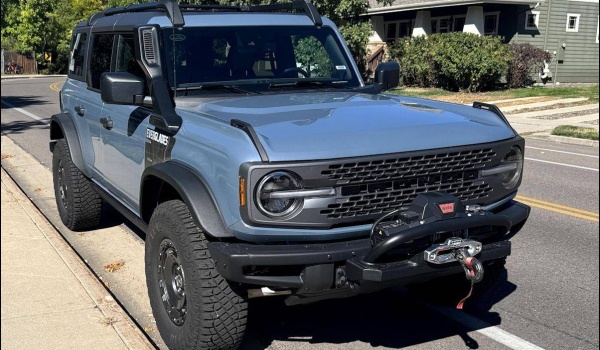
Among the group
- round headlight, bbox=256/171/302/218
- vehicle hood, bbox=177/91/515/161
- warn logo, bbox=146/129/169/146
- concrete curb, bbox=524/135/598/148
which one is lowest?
concrete curb, bbox=524/135/598/148

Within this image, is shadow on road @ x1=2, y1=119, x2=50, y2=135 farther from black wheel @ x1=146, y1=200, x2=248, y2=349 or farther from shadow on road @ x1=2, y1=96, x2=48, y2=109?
black wheel @ x1=146, y1=200, x2=248, y2=349

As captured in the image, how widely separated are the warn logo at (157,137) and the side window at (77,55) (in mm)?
2292

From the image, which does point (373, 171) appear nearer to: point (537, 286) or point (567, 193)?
point (537, 286)

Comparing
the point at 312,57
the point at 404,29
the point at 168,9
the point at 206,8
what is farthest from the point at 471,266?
the point at 404,29

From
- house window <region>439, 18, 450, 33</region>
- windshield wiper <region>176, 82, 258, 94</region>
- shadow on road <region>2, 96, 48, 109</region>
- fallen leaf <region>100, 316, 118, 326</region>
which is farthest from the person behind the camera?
house window <region>439, 18, 450, 33</region>

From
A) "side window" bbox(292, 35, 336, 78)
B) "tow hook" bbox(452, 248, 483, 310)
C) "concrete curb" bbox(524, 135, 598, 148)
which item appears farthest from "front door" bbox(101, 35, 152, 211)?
"concrete curb" bbox(524, 135, 598, 148)

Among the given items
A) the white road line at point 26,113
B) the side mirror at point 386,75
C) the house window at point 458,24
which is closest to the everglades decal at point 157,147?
the side mirror at point 386,75

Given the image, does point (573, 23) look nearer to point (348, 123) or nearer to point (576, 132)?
point (576, 132)

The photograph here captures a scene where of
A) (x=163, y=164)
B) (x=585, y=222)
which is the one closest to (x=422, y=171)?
(x=163, y=164)

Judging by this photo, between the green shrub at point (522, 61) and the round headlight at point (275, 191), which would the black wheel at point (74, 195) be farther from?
the green shrub at point (522, 61)

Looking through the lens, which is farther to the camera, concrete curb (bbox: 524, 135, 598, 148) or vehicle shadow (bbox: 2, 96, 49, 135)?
vehicle shadow (bbox: 2, 96, 49, 135)

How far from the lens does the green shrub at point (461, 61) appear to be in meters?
25.2

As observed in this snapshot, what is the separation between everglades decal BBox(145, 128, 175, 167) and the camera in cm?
441

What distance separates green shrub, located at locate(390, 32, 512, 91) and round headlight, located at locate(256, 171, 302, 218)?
22.6 meters
